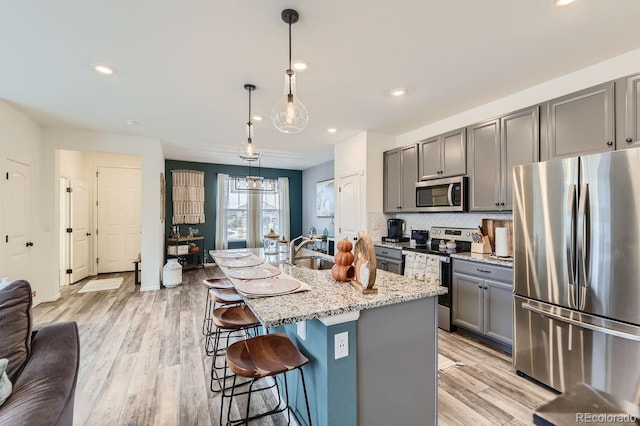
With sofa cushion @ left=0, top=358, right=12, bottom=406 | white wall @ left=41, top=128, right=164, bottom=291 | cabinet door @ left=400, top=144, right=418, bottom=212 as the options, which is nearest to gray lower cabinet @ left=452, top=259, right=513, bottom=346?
cabinet door @ left=400, top=144, right=418, bottom=212

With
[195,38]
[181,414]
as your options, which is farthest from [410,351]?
[195,38]

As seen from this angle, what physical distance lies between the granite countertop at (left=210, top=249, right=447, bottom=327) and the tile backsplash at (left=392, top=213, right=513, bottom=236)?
2097 mm

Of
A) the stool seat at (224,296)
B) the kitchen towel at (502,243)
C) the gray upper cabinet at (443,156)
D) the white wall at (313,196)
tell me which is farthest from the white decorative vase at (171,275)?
the kitchen towel at (502,243)

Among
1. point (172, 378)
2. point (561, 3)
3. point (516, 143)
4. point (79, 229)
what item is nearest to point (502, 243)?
point (516, 143)

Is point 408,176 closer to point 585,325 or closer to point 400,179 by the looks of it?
point 400,179

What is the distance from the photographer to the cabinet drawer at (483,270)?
8.67 feet

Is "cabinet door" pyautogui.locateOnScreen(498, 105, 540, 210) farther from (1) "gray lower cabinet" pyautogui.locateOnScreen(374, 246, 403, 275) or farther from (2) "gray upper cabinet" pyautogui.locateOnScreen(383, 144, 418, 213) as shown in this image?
(1) "gray lower cabinet" pyautogui.locateOnScreen(374, 246, 403, 275)

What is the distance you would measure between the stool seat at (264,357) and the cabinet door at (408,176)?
2.96 meters

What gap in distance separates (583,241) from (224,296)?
2.86 metres

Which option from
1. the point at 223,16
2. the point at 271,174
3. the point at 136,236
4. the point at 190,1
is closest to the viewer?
the point at 190,1

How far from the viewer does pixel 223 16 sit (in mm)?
1902

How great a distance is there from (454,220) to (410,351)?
2613 mm

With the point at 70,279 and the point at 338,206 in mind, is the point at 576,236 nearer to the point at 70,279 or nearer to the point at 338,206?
the point at 338,206

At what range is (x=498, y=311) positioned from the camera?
8.96 ft
